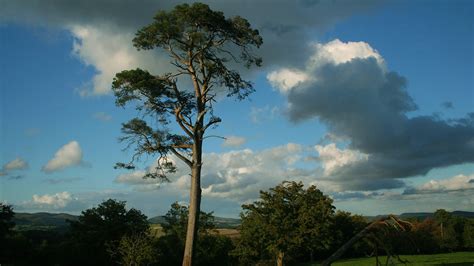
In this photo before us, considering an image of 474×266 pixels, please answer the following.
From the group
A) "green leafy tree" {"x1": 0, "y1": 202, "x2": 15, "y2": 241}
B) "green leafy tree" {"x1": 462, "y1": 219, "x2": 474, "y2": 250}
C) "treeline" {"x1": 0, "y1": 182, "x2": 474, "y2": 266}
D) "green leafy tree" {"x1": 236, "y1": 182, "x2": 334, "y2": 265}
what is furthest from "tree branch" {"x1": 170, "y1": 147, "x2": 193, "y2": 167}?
"green leafy tree" {"x1": 462, "y1": 219, "x2": 474, "y2": 250}

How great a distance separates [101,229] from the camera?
52.6 m

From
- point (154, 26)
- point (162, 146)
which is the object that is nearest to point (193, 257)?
point (162, 146)

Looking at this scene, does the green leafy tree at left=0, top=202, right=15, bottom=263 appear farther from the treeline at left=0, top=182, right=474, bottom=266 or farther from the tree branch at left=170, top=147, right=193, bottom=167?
the tree branch at left=170, top=147, right=193, bottom=167

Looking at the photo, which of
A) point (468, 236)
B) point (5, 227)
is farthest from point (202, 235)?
point (468, 236)

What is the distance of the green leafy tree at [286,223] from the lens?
159 feet

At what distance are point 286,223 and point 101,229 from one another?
2271 cm

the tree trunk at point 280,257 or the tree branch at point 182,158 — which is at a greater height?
the tree branch at point 182,158

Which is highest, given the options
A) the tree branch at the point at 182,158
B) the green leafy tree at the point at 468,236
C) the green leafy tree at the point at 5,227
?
the tree branch at the point at 182,158

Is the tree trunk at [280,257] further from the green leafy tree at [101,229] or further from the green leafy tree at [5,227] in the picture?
the green leafy tree at [5,227]

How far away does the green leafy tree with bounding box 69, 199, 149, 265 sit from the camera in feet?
169

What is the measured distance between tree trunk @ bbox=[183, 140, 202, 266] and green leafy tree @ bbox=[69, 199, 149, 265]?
1471 inches

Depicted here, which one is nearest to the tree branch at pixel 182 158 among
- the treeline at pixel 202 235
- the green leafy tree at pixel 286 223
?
the treeline at pixel 202 235

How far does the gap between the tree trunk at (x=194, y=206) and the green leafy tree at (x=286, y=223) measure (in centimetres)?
3360

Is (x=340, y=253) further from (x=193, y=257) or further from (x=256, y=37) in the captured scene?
(x=256, y=37)
